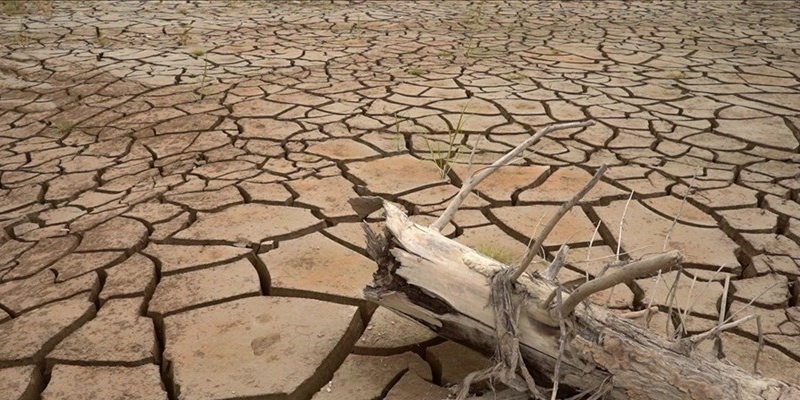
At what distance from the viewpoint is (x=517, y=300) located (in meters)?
1.39

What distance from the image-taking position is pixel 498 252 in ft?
6.89

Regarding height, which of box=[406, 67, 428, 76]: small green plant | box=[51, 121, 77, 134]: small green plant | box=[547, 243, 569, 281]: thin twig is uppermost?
box=[547, 243, 569, 281]: thin twig

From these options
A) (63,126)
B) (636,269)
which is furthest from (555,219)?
(63,126)

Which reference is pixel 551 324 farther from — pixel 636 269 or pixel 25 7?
pixel 25 7

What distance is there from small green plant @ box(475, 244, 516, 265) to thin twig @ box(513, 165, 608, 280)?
2.18ft

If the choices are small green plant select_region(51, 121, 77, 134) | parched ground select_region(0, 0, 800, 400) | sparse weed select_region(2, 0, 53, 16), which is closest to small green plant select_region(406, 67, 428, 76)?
parched ground select_region(0, 0, 800, 400)

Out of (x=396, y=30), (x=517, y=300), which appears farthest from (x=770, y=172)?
(x=396, y=30)

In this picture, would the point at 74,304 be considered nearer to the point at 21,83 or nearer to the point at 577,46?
the point at 21,83

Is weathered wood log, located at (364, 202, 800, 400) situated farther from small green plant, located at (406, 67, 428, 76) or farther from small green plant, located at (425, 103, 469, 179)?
small green plant, located at (406, 67, 428, 76)

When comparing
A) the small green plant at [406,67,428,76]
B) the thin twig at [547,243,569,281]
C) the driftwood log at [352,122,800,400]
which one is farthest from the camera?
the small green plant at [406,67,428,76]

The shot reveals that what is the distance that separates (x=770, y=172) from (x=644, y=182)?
1.88 feet

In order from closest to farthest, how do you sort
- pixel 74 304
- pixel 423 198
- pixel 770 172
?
pixel 74 304 → pixel 423 198 → pixel 770 172

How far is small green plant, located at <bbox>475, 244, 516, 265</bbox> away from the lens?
2.07 meters

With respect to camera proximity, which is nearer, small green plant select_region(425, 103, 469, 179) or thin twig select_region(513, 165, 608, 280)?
thin twig select_region(513, 165, 608, 280)
